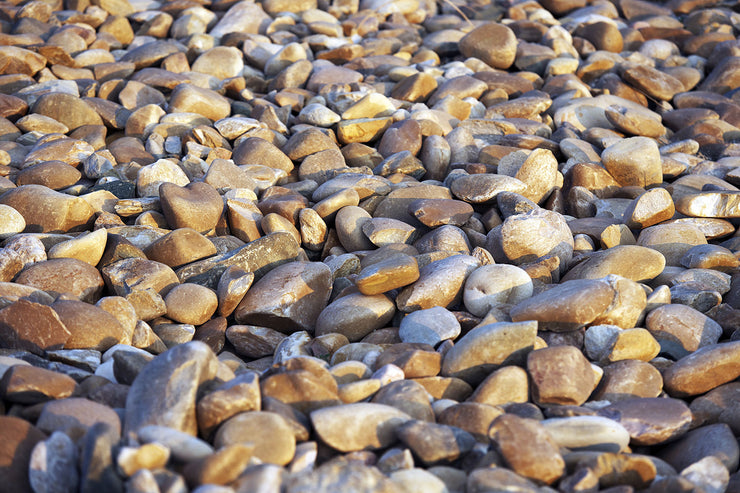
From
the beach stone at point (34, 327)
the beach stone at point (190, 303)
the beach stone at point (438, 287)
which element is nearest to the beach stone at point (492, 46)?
the beach stone at point (438, 287)

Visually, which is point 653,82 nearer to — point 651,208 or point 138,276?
point 651,208

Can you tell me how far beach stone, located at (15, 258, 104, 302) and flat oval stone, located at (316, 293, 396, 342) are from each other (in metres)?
1.03

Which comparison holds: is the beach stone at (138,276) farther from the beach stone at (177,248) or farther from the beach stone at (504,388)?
the beach stone at (504,388)

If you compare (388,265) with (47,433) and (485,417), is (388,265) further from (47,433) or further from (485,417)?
(47,433)

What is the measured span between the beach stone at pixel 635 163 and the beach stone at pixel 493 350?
2.20 metres

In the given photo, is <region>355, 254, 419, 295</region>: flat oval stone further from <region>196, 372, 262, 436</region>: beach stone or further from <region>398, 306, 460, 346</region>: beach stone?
<region>196, 372, 262, 436</region>: beach stone

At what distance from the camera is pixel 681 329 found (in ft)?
8.70

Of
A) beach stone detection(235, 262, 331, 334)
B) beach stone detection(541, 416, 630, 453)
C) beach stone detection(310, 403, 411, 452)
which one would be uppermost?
beach stone detection(310, 403, 411, 452)

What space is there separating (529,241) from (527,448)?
1613mm

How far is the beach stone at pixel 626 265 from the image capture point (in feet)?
9.87

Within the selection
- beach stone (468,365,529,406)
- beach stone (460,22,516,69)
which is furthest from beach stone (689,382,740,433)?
beach stone (460,22,516,69)

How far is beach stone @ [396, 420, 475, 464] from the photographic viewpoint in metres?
1.85

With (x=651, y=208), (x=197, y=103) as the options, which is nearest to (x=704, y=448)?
(x=651, y=208)

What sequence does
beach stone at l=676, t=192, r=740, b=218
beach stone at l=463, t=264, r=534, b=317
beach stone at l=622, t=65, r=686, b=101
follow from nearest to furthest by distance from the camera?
beach stone at l=463, t=264, r=534, b=317 < beach stone at l=676, t=192, r=740, b=218 < beach stone at l=622, t=65, r=686, b=101
